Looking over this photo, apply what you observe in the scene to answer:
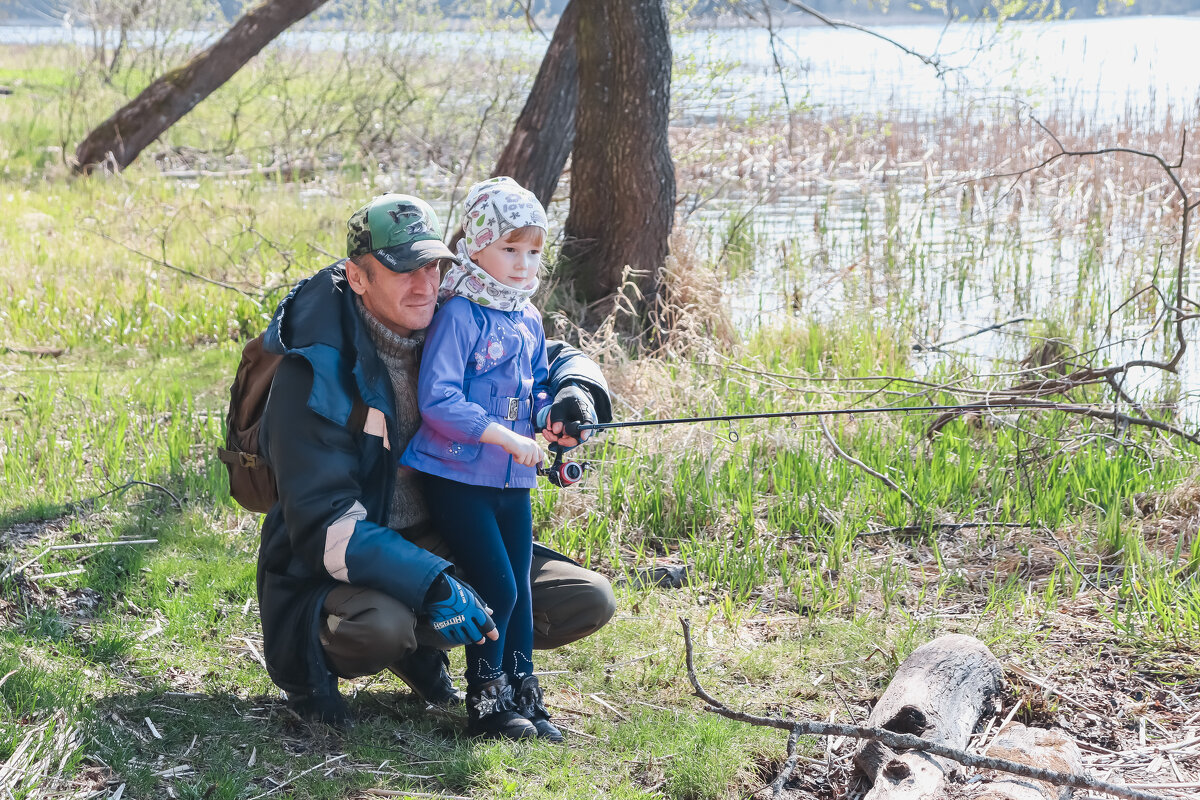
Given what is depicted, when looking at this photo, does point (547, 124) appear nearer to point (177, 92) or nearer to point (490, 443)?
point (490, 443)

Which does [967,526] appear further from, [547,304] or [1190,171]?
[1190,171]

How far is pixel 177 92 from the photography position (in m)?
12.0

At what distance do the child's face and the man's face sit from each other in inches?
5.5

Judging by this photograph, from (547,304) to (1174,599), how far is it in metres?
4.21

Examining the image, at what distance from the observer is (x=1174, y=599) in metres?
3.85

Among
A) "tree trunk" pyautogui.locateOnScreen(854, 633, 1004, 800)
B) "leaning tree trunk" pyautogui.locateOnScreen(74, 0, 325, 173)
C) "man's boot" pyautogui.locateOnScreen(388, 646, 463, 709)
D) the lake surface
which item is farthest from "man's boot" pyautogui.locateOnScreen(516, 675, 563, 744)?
"leaning tree trunk" pyautogui.locateOnScreen(74, 0, 325, 173)

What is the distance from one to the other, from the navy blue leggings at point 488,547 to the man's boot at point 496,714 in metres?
0.03

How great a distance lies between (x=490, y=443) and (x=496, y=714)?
2.38ft

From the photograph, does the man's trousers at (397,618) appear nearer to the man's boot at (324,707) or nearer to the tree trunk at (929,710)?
the man's boot at (324,707)

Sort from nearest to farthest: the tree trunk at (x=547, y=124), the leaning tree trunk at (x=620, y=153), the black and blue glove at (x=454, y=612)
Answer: the black and blue glove at (x=454, y=612) < the leaning tree trunk at (x=620, y=153) < the tree trunk at (x=547, y=124)

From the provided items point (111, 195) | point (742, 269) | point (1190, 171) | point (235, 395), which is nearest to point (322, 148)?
point (111, 195)

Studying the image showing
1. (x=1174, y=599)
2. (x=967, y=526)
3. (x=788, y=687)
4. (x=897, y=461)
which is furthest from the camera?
(x=897, y=461)

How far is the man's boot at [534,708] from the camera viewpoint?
10.0 feet

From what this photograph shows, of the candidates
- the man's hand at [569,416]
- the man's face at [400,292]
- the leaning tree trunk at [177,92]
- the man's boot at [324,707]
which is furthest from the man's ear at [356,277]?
the leaning tree trunk at [177,92]
